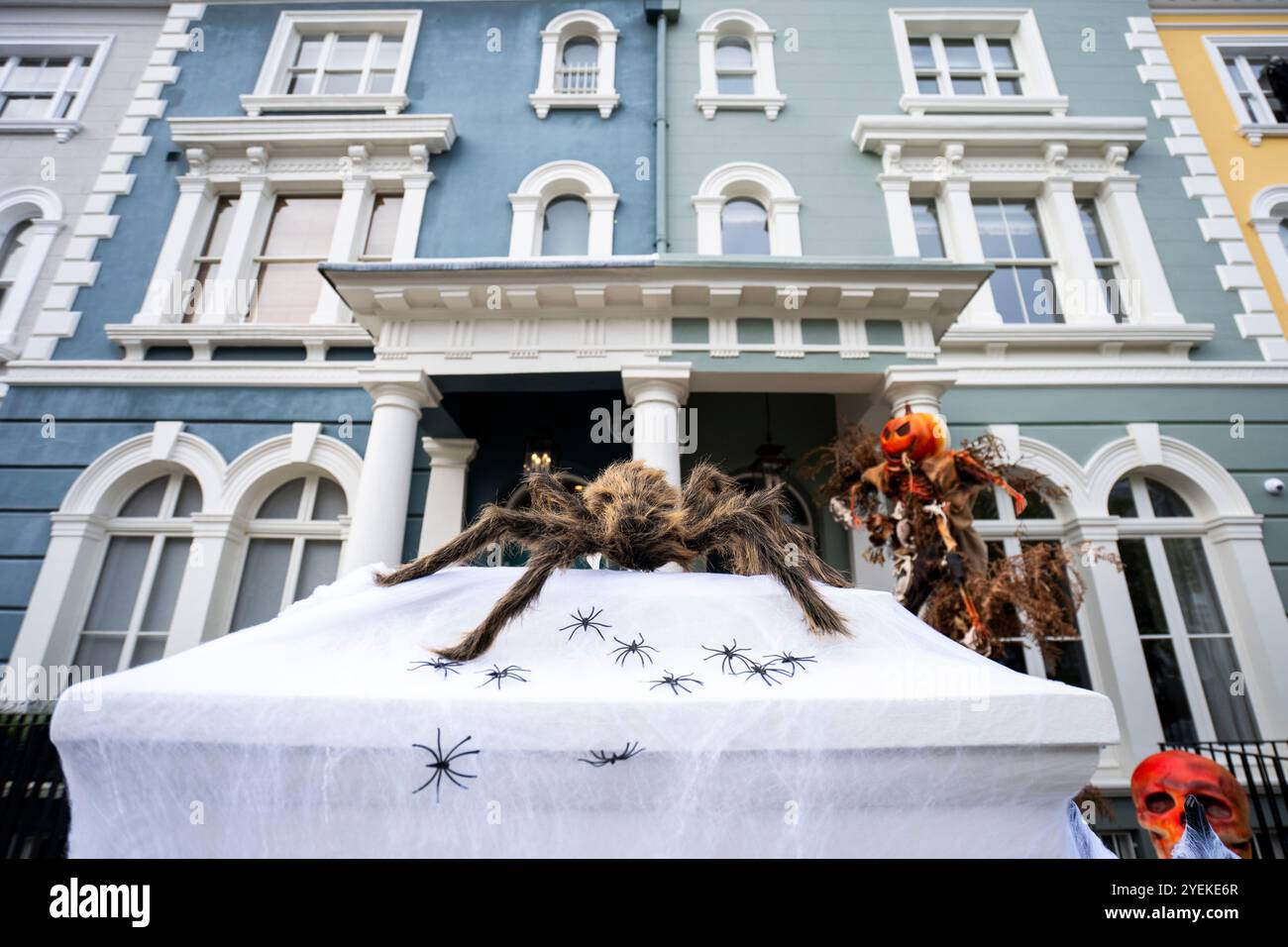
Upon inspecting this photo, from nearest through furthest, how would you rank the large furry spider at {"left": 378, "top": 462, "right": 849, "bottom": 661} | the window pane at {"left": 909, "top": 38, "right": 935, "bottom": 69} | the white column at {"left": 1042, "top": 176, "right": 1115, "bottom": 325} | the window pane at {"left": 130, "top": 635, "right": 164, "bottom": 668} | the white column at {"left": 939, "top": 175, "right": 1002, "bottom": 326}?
the large furry spider at {"left": 378, "top": 462, "right": 849, "bottom": 661} → the window pane at {"left": 130, "top": 635, "right": 164, "bottom": 668} → the white column at {"left": 939, "top": 175, "right": 1002, "bottom": 326} → the white column at {"left": 1042, "top": 176, "right": 1115, "bottom": 325} → the window pane at {"left": 909, "top": 38, "right": 935, "bottom": 69}

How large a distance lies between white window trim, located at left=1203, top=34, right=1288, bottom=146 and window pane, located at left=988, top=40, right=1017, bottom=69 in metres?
3.07

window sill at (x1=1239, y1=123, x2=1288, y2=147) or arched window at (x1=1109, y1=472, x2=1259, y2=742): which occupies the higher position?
window sill at (x1=1239, y1=123, x2=1288, y2=147)

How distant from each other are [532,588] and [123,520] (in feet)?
30.0

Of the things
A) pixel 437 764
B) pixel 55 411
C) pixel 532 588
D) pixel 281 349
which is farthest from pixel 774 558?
pixel 55 411

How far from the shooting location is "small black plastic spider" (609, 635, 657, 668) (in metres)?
1.08

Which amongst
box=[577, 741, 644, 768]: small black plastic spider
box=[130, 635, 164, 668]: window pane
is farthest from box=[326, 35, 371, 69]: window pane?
box=[577, 741, 644, 768]: small black plastic spider

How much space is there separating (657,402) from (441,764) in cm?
535

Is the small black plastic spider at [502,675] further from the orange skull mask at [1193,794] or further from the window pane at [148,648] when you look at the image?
the window pane at [148,648]

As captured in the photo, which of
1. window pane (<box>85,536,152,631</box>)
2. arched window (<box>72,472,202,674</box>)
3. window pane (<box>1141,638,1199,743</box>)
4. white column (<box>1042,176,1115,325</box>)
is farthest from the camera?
white column (<box>1042,176,1115,325</box>)

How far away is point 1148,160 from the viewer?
9.13 metres

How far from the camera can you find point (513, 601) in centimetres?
115

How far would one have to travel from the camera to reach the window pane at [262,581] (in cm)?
748

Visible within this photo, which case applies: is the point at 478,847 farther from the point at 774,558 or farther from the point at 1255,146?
the point at 1255,146

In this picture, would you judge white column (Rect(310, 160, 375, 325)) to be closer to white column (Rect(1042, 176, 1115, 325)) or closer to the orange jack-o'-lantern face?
the orange jack-o'-lantern face
